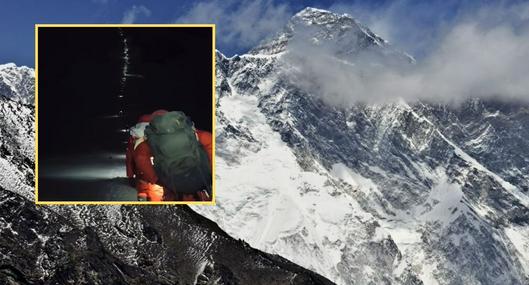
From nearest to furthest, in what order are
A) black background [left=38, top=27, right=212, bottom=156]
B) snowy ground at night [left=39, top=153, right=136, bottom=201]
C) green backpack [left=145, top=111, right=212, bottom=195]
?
green backpack [left=145, top=111, right=212, bottom=195] → snowy ground at night [left=39, top=153, right=136, bottom=201] → black background [left=38, top=27, right=212, bottom=156]

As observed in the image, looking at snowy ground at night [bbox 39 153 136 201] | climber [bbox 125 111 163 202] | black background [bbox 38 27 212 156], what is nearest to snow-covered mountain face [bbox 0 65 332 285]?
snowy ground at night [bbox 39 153 136 201]

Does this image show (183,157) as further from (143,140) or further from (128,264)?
(128,264)

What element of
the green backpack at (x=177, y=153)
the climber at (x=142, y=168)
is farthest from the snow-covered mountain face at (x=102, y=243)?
the green backpack at (x=177, y=153)

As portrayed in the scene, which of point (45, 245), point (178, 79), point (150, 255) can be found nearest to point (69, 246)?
point (45, 245)

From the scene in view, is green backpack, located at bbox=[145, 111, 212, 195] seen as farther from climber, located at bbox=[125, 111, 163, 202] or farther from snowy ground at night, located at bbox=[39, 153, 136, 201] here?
snowy ground at night, located at bbox=[39, 153, 136, 201]

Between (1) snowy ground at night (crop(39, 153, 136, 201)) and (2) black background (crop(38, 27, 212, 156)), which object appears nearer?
(1) snowy ground at night (crop(39, 153, 136, 201))

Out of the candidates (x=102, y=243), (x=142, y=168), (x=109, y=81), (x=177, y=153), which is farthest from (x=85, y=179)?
(x=102, y=243)

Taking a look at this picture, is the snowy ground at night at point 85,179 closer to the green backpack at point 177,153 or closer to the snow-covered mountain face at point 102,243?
the green backpack at point 177,153
